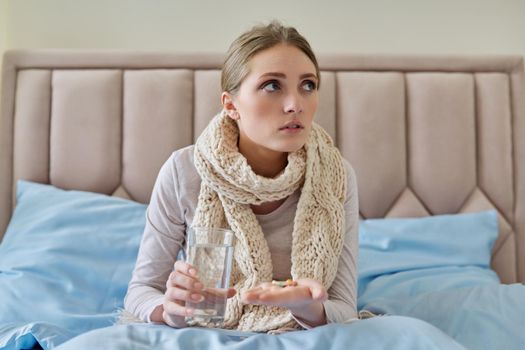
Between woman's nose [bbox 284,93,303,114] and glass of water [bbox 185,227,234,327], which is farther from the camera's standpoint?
woman's nose [bbox 284,93,303,114]

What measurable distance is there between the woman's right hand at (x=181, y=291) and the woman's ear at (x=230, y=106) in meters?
0.44

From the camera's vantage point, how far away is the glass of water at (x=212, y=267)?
111 centimetres

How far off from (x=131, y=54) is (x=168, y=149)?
35cm

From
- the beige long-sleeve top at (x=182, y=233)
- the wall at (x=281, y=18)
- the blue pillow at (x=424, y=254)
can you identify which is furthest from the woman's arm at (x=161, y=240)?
the wall at (x=281, y=18)

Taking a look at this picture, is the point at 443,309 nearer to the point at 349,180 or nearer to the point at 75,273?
the point at 349,180

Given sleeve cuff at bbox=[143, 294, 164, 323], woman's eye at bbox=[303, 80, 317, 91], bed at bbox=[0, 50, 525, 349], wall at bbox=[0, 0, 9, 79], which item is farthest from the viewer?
wall at bbox=[0, 0, 9, 79]

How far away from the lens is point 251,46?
4.71 feet

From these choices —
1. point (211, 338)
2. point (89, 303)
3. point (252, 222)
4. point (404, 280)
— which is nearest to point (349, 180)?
point (252, 222)

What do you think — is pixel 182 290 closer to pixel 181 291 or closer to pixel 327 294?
pixel 181 291

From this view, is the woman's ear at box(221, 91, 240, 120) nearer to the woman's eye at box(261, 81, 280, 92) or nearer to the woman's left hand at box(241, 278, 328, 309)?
the woman's eye at box(261, 81, 280, 92)

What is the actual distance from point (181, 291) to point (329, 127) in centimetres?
112

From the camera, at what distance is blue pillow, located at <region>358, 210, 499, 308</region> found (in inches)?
69.1

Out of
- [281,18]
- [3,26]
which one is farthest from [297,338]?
[3,26]

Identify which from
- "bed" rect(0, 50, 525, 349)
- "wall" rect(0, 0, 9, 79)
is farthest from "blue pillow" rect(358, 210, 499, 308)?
"wall" rect(0, 0, 9, 79)
